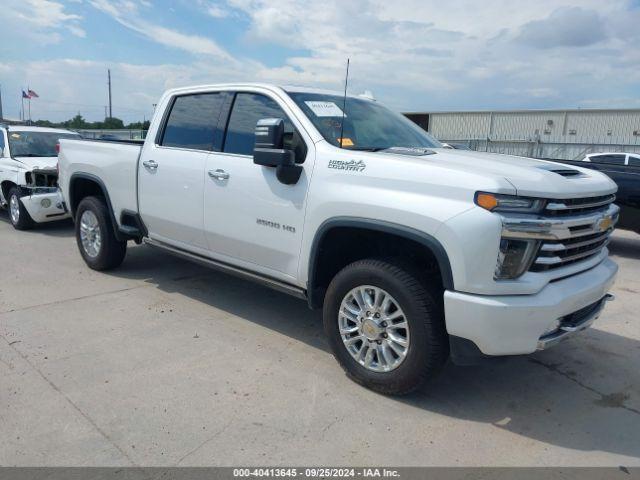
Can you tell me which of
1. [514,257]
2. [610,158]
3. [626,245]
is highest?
[610,158]

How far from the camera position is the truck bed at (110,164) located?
5.31 metres

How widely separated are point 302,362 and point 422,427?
112 centimetres

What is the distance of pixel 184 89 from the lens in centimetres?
509

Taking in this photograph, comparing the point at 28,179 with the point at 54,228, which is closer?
the point at 28,179

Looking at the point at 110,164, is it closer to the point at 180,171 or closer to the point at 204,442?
the point at 180,171

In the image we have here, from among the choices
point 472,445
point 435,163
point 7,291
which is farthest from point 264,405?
point 7,291

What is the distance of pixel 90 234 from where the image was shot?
6098mm

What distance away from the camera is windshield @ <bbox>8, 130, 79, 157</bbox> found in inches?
363

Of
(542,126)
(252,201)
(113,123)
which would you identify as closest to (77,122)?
(113,123)

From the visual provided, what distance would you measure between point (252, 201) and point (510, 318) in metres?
2.11

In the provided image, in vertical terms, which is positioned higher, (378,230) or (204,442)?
(378,230)

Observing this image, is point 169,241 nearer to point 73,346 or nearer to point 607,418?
point 73,346

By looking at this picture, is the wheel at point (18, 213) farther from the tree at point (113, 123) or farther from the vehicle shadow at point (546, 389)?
the tree at point (113, 123)

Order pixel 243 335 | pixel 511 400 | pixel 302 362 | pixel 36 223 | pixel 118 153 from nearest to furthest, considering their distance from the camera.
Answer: pixel 511 400 → pixel 302 362 → pixel 243 335 → pixel 118 153 → pixel 36 223
